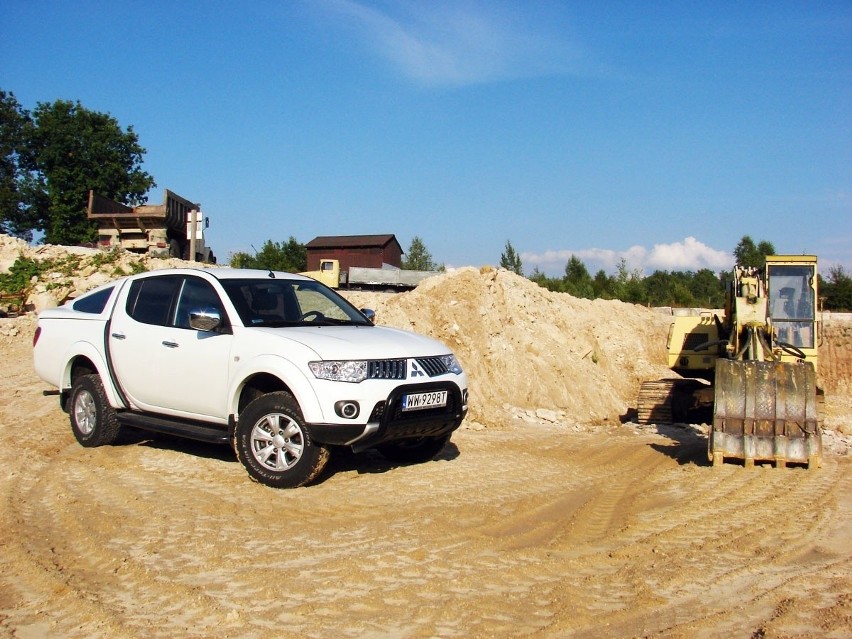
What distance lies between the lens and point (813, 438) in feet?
28.6

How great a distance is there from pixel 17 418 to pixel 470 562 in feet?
23.1

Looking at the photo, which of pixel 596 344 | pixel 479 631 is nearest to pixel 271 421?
pixel 479 631

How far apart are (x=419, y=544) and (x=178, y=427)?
10.5 feet

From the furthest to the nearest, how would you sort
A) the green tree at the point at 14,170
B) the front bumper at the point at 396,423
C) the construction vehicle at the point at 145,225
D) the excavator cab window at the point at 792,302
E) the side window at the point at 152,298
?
the green tree at the point at 14,170, the construction vehicle at the point at 145,225, the excavator cab window at the point at 792,302, the side window at the point at 152,298, the front bumper at the point at 396,423

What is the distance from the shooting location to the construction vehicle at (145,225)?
21.5 meters

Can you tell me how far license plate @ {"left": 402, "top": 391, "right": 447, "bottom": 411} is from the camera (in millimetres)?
6586

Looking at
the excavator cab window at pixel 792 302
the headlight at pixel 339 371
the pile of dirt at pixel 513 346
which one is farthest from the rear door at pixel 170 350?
the excavator cab window at pixel 792 302

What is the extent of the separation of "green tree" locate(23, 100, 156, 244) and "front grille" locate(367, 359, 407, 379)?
1591 inches

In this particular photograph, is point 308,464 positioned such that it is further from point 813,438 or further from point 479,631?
point 813,438

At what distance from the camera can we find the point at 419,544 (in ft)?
16.8

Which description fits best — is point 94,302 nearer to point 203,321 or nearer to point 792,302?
point 203,321

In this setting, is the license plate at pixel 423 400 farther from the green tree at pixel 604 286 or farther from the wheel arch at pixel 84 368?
the green tree at pixel 604 286

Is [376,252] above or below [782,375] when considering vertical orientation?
above

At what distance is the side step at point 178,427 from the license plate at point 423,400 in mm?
1669
